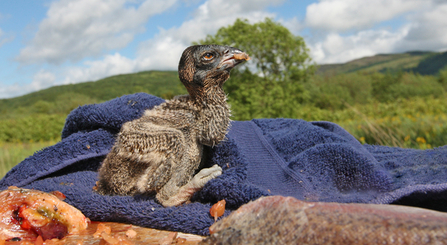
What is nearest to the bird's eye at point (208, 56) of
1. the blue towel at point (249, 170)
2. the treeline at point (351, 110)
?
the treeline at point (351, 110)

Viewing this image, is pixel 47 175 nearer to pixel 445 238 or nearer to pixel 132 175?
pixel 132 175

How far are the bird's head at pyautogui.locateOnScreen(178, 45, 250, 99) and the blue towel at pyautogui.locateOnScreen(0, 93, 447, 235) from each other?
51 centimetres

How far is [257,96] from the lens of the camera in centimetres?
850

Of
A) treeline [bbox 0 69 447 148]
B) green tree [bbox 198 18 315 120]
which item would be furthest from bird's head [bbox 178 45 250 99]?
green tree [bbox 198 18 315 120]

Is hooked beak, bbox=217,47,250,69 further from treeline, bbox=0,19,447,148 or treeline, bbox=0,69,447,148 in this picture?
treeline, bbox=0,19,447,148

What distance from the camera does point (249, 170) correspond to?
6.47ft

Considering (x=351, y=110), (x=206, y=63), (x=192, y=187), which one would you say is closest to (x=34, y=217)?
(x=192, y=187)

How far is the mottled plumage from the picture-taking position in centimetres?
142

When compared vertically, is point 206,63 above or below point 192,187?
above

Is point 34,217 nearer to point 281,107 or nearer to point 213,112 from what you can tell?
point 213,112

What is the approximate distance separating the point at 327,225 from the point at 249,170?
3.34ft

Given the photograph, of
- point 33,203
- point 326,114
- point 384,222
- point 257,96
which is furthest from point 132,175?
point 326,114

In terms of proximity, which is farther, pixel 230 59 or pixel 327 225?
pixel 230 59

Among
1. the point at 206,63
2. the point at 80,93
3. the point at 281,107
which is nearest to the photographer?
the point at 206,63
